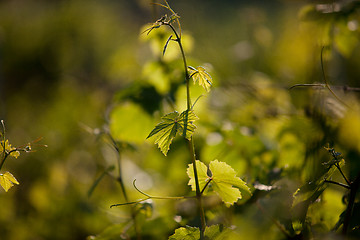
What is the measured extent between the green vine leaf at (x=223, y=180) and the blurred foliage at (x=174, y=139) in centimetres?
8

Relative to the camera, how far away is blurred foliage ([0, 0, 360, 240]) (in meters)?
0.72

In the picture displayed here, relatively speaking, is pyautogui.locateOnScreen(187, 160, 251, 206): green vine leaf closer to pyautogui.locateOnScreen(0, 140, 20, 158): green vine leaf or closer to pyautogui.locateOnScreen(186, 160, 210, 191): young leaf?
pyautogui.locateOnScreen(186, 160, 210, 191): young leaf

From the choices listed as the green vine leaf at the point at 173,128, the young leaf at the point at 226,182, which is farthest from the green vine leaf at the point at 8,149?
the young leaf at the point at 226,182

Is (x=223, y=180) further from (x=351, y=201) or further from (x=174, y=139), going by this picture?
(x=174, y=139)

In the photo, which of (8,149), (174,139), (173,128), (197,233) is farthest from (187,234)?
(174,139)

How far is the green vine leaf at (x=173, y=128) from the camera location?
0.51 meters

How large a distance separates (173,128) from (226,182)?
0.46ft

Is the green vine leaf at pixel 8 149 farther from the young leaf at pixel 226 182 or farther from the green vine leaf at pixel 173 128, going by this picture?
the young leaf at pixel 226 182

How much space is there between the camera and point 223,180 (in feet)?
1.83

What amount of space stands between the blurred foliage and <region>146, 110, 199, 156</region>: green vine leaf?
0.22 meters

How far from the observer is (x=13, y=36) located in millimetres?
2777

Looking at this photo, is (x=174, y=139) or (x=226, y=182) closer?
(x=226, y=182)

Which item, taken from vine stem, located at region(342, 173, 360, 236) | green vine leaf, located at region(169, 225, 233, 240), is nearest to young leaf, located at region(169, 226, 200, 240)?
green vine leaf, located at region(169, 225, 233, 240)

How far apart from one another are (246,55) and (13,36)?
6.87 ft
